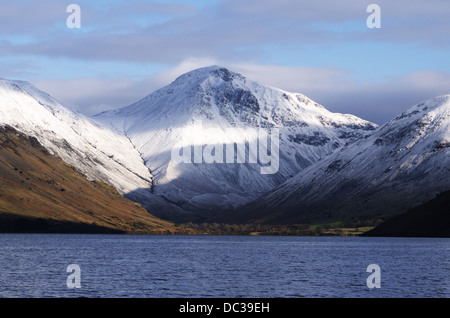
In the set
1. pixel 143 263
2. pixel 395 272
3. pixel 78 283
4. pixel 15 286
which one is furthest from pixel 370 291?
pixel 143 263

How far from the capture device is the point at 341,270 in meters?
152

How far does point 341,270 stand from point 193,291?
4979 centimetres

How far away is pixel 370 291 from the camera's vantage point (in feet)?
371
